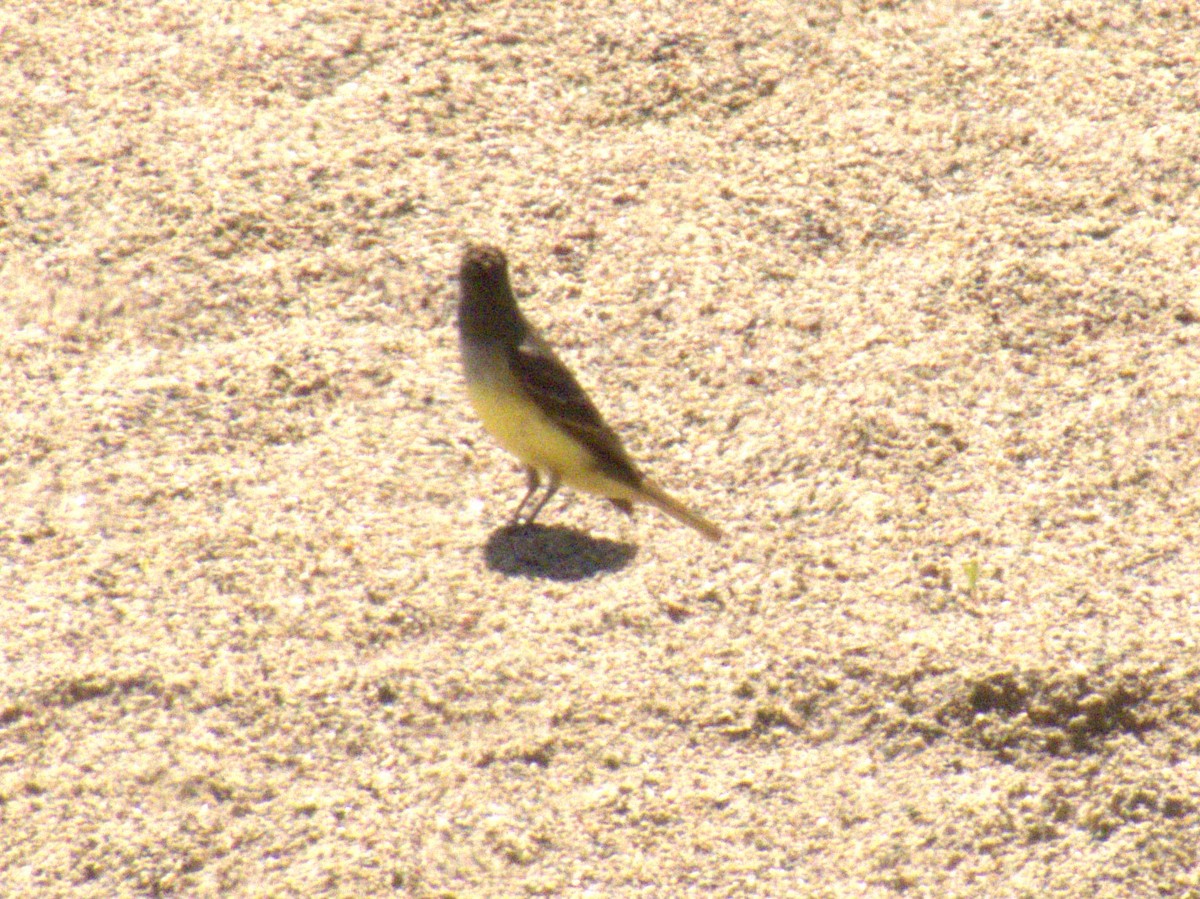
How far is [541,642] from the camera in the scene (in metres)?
4.40

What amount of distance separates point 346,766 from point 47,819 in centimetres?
67

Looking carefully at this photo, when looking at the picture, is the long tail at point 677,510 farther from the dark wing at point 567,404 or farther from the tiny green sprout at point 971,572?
the tiny green sprout at point 971,572

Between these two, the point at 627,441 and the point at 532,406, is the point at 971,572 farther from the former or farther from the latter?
the point at 532,406

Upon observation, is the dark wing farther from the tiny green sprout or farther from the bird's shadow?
the tiny green sprout

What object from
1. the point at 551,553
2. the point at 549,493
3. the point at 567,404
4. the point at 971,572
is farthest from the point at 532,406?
the point at 971,572

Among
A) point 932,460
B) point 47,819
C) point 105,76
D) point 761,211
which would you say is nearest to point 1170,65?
point 761,211

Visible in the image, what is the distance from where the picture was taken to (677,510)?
4.62 metres

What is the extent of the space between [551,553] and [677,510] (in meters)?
0.37

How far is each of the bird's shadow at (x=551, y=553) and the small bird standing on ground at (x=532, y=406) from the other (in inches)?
2.7

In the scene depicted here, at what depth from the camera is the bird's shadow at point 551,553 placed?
4.64 metres

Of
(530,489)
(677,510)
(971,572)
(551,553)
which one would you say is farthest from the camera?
(530,489)

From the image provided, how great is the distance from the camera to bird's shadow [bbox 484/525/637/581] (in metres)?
4.64

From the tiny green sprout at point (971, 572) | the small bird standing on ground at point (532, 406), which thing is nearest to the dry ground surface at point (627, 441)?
the tiny green sprout at point (971, 572)

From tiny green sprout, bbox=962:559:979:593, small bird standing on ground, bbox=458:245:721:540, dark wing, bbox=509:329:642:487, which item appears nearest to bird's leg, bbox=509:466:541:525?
small bird standing on ground, bbox=458:245:721:540
